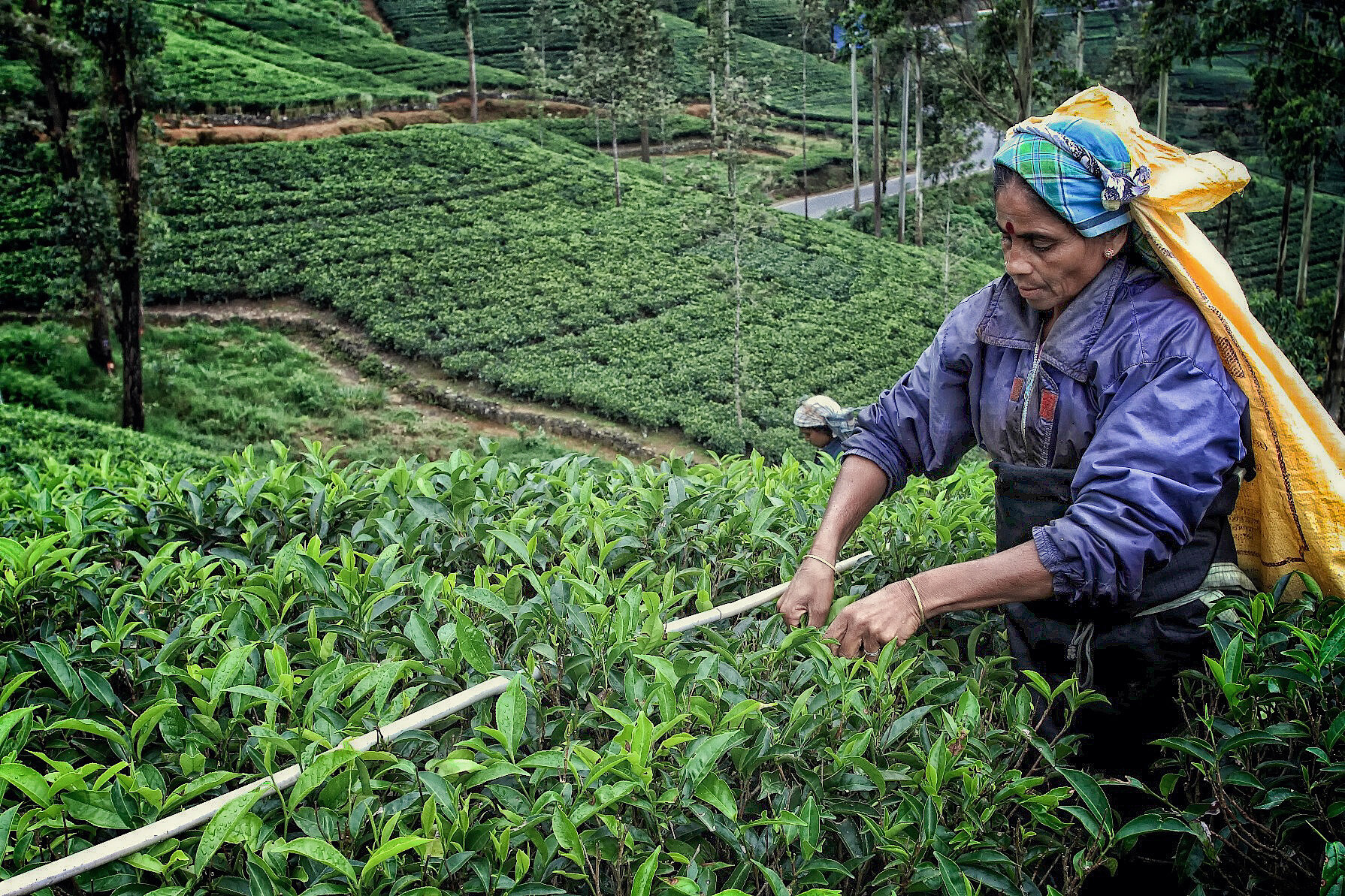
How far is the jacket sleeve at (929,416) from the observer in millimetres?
1899

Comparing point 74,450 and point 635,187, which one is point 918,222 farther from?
point 74,450

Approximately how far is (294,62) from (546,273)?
16.9m

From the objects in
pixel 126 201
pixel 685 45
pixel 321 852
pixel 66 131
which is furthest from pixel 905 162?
pixel 321 852

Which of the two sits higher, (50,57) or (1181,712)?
(50,57)

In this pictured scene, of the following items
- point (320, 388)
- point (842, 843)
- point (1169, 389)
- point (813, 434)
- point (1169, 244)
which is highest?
point (1169, 244)

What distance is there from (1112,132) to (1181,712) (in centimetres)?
101

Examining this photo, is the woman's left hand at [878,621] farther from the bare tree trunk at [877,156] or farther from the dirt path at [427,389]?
the bare tree trunk at [877,156]

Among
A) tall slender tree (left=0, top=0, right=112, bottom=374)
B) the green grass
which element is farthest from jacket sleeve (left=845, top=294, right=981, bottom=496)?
tall slender tree (left=0, top=0, right=112, bottom=374)

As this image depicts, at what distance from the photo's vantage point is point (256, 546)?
226 cm

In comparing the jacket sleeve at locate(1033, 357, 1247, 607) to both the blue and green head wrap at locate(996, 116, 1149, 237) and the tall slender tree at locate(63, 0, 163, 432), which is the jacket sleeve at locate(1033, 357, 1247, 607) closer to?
the blue and green head wrap at locate(996, 116, 1149, 237)

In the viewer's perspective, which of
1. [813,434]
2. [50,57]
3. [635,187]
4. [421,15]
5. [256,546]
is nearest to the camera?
[256,546]

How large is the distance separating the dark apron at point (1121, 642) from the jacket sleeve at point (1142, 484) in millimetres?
114

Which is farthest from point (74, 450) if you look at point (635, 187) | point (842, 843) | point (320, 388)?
point (635, 187)

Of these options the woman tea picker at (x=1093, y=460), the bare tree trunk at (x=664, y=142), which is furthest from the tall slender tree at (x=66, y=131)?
the bare tree trunk at (x=664, y=142)
